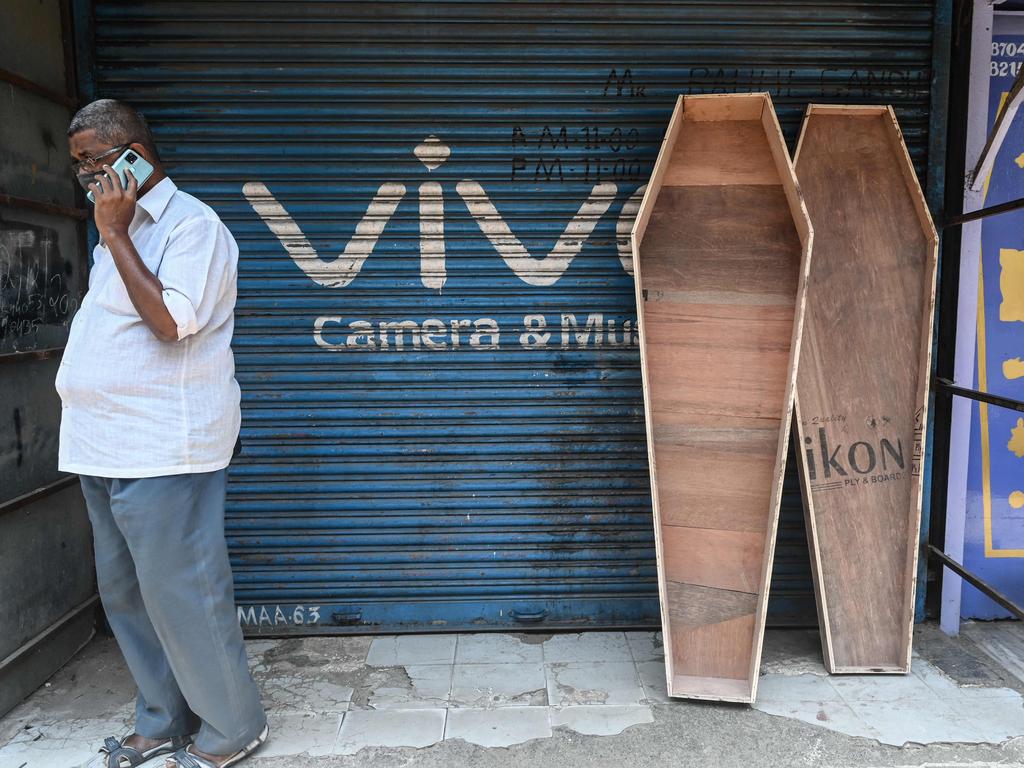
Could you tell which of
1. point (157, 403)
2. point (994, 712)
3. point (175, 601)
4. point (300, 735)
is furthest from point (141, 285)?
point (994, 712)

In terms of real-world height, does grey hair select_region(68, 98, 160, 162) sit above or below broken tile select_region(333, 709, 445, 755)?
above

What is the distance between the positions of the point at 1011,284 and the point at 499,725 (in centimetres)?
299

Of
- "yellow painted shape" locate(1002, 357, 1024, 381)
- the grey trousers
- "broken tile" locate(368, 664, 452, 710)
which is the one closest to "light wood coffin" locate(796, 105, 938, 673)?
"yellow painted shape" locate(1002, 357, 1024, 381)

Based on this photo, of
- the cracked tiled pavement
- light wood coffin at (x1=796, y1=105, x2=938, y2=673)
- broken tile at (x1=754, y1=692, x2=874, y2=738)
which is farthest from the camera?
light wood coffin at (x1=796, y1=105, x2=938, y2=673)

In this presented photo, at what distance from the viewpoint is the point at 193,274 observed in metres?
2.34

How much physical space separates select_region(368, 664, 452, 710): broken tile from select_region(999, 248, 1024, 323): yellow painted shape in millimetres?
2984

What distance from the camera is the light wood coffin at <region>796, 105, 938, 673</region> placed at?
3270 mm

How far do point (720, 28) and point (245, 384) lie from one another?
2.61m

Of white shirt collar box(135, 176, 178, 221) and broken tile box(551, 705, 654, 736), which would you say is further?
broken tile box(551, 705, 654, 736)

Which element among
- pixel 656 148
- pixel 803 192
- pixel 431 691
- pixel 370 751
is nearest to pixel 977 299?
pixel 803 192

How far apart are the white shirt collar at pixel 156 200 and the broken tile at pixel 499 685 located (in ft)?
6.72

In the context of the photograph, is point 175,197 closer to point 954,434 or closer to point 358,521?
point 358,521

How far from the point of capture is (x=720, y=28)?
3416 mm

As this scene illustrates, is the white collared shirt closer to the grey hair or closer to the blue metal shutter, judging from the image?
the grey hair
